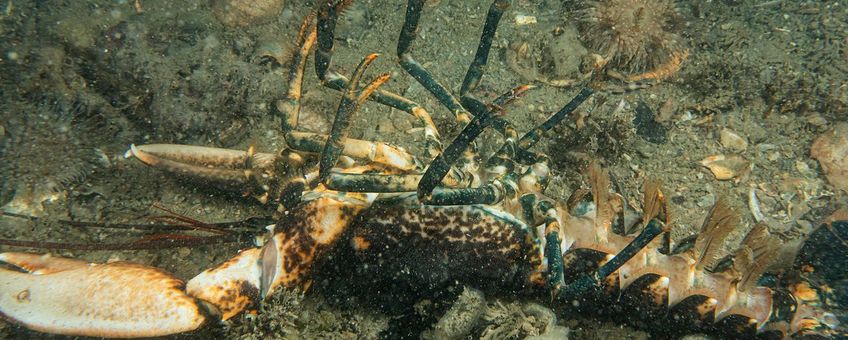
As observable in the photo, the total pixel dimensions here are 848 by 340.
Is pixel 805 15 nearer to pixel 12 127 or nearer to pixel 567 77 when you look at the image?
pixel 567 77

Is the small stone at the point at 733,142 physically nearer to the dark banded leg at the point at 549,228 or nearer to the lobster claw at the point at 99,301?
the dark banded leg at the point at 549,228

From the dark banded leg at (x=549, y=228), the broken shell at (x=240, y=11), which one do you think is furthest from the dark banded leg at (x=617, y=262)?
the broken shell at (x=240, y=11)

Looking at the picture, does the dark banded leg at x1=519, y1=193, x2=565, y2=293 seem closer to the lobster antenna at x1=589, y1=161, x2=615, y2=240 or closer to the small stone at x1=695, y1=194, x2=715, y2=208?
the lobster antenna at x1=589, y1=161, x2=615, y2=240

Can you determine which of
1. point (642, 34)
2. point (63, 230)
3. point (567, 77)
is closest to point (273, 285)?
point (63, 230)

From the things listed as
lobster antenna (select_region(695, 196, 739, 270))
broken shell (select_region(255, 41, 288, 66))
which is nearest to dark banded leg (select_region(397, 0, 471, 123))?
broken shell (select_region(255, 41, 288, 66))

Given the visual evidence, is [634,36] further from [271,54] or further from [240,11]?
[240,11]
